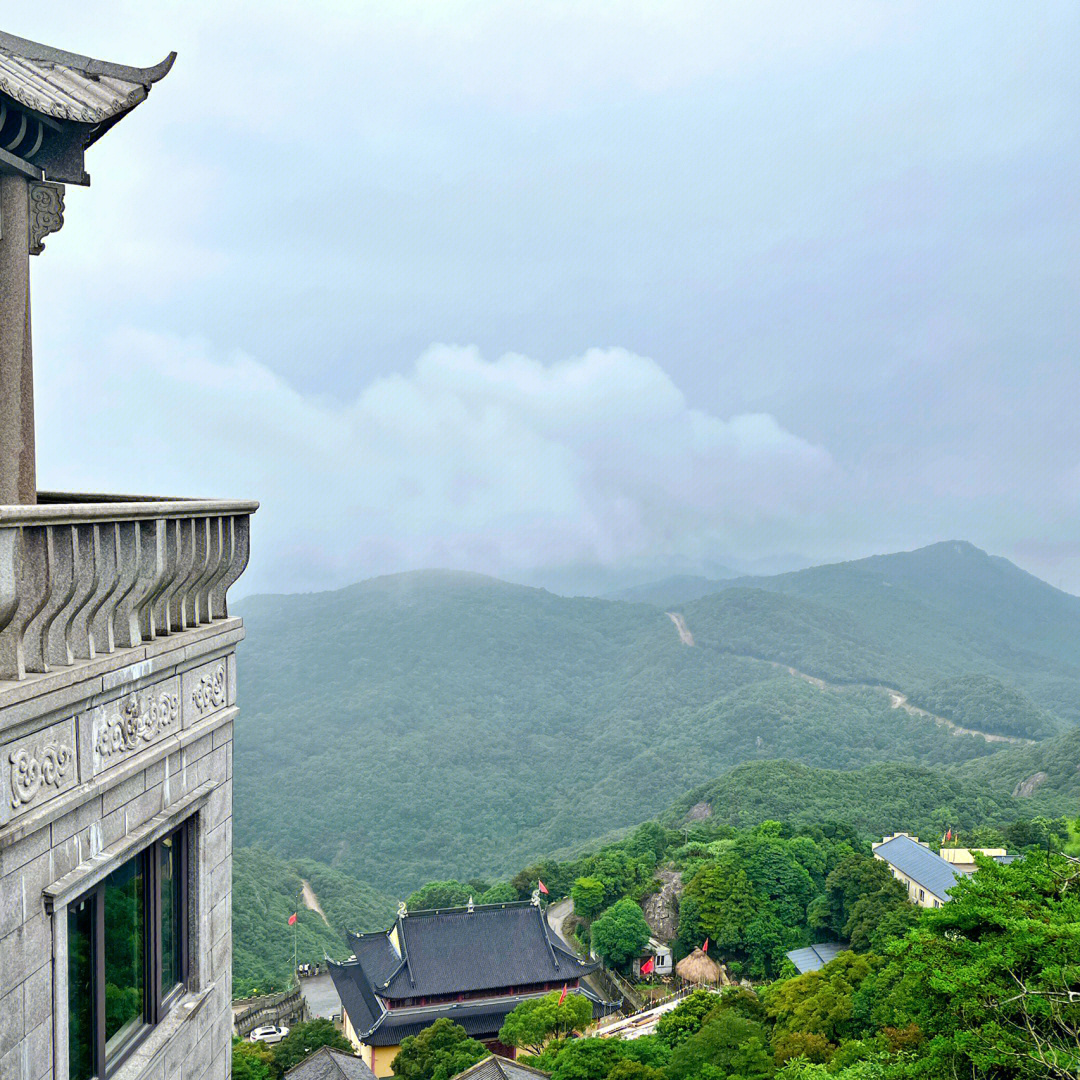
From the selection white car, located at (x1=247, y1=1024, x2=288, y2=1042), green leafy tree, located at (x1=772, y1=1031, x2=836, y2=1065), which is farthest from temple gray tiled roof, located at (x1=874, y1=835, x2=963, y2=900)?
white car, located at (x1=247, y1=1024, x2=288, y2=1042)

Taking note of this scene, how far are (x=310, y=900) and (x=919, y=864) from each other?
137ft

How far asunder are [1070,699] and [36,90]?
6024 inches

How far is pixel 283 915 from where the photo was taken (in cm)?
5809

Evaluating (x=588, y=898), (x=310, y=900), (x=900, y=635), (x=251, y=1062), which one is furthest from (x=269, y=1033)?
(x=900, y=635)

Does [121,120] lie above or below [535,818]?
above

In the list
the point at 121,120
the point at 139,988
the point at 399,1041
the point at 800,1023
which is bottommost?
the point at 399,1041

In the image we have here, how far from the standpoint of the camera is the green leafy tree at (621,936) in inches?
1463

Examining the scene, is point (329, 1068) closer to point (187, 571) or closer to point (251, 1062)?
point (251, 1062)

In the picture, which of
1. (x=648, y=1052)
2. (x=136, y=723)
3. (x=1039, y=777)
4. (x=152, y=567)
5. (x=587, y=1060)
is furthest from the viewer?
(x=1039, y=777)

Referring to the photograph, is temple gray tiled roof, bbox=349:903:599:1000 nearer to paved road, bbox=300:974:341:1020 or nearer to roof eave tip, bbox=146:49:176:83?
paved road, bbox=300:974:341:1020

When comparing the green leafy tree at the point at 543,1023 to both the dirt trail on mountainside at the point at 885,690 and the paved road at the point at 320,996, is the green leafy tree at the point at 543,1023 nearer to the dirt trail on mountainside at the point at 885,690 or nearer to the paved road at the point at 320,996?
the paved road at the point at 320,996

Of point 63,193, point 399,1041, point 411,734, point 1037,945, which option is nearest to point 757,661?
point 411,734

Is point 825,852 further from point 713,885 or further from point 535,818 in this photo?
point 535,818

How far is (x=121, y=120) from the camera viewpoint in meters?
6.88
